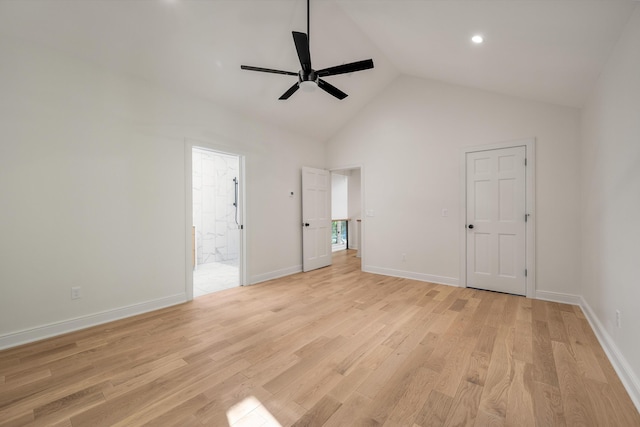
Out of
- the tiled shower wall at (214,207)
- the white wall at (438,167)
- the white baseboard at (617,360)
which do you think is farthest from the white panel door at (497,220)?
the tiled shower wall at (214,207)

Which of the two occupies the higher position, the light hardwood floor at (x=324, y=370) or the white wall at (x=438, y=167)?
the white wall at (x=438, y=167)

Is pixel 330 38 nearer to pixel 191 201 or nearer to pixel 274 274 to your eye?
pixel 191 201

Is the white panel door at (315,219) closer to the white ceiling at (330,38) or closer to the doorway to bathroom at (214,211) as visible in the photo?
the doorway to bathroom at (214,211)

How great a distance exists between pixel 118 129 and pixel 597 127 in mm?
5158

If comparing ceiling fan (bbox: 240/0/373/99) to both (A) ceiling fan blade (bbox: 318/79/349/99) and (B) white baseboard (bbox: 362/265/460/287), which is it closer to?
(A) ceiling fan blade (bbox: 318/79/349/99)

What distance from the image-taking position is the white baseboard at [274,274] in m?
4.62

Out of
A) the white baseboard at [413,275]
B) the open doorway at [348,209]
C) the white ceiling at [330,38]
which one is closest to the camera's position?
the white ceiling at [330,38]

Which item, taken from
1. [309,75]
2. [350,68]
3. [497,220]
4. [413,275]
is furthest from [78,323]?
[497,220]

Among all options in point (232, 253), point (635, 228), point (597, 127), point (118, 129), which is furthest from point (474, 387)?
point (232, 253)

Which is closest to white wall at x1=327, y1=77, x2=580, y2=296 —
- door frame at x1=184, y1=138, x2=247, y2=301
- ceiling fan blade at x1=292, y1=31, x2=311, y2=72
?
door frame at x1=184, y1=138, x2=247, y2=301

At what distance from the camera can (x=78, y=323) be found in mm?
2869

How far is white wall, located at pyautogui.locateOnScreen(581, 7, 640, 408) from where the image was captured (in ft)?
6.12

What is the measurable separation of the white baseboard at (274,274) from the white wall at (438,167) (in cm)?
139

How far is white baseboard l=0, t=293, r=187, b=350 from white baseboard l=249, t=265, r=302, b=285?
49.7 inches
